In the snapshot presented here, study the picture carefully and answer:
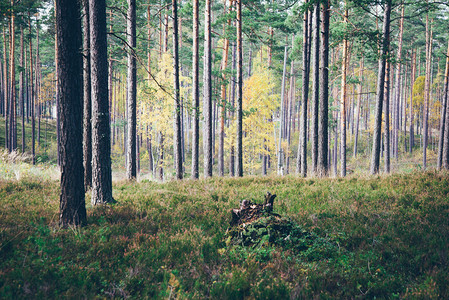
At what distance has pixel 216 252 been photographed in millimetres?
4617

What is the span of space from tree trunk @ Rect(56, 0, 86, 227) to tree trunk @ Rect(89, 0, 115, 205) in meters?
1.35

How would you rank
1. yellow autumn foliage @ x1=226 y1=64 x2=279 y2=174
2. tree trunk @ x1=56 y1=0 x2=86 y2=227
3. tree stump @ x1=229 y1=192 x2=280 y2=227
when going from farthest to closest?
1. yellow autumn foliage @ x1=226 y1=64 x2=279 y2=174
2. tree stump @ x1=229 y1=192 x2=280 y2=227
3. tree trunk @ x1=56 y1=0 x2=86 y2=227

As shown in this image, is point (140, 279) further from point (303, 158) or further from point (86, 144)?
point (303, 158)

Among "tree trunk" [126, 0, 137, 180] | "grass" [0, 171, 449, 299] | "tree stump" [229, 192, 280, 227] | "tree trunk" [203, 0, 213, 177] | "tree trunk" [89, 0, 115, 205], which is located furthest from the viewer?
"tree trunk" [203, 0, 213, 177]

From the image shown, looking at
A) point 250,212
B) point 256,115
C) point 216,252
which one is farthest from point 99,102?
point 256,115

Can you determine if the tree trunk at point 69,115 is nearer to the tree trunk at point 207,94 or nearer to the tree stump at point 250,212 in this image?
the tree stump at point 250,212

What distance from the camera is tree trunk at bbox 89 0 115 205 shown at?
675 cm

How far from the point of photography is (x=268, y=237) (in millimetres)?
4832

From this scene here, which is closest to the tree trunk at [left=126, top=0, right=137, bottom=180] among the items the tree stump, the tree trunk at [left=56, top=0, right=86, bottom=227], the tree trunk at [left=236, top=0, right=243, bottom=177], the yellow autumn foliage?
the tree trunk at [left=236, top=0, right=243, bottom=177]

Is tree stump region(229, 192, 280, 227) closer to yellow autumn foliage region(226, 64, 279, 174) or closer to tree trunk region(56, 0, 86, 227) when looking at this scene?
tree trunk region(56, 0, 86, 227)

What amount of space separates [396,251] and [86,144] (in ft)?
30.6

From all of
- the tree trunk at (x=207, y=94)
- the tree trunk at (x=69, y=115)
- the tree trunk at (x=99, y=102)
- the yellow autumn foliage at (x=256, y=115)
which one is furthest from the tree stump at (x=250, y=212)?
the yellow autumn foliage at (x=256, y=115)

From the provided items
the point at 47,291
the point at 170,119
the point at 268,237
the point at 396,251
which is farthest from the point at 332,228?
the point at 170,119

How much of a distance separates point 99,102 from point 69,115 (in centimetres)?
164
